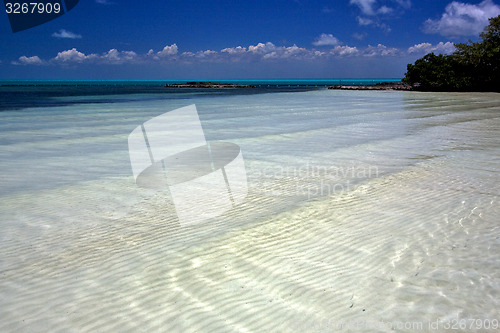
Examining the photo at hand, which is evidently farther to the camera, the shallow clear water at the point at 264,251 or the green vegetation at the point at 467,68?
the green vegetation at the point at 467,68

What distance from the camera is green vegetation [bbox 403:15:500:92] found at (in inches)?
1697

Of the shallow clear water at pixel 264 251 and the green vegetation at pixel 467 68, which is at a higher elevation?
the green vegetation at pixel 467 68

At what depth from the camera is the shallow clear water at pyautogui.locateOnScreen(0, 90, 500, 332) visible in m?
2.75

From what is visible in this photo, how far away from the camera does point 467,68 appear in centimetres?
4572

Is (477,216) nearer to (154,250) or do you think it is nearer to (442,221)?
(442,221)

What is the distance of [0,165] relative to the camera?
7742 mm

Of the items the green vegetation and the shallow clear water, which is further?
the green vegetation

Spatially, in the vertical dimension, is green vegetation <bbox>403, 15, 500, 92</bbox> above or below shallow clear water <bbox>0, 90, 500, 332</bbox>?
above

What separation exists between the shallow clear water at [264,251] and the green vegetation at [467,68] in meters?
44.1

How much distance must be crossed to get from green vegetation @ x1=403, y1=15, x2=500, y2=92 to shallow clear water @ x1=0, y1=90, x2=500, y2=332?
4407cm

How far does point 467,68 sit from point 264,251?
51.2 meters

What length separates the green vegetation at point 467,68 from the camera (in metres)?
43.1

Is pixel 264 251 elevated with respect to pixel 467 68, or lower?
lower

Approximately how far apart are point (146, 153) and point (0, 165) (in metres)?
2.94
